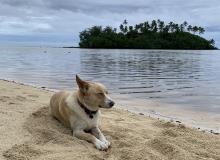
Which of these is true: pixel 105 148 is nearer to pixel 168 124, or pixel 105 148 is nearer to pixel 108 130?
pixel 108 130

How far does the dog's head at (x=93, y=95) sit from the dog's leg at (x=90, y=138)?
520 millimetres

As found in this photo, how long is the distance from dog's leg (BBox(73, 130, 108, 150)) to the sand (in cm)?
11

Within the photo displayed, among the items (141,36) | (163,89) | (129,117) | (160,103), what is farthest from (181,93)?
(141,36)

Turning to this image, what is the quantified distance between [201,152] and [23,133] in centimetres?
312

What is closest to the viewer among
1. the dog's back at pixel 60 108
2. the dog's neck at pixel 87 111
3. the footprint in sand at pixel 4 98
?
the dog's neck at pixel 87 111

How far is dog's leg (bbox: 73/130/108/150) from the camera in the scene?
7281 mm

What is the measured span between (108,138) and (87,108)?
0.70 m

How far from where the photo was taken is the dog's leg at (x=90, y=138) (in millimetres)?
7281

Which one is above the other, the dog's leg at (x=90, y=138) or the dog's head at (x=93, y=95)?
the dog's head at (x=93, y=95)

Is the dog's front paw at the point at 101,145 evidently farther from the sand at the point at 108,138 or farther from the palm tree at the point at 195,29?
the palm tree at the point at 195,29

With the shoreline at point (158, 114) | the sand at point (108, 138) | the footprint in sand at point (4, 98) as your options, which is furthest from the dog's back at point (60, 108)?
the shoreline at point (158, 114)

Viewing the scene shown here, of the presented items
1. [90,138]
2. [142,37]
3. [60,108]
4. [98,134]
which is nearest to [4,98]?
[60,108]

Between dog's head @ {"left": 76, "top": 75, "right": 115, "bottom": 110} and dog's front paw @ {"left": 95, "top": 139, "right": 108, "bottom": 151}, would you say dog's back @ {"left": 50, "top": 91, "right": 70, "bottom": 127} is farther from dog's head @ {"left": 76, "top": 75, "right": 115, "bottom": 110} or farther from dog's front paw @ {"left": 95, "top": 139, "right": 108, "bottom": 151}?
dog's front paw @ {"left": 95, "top": 139, "right": 108, "bottom": 151}

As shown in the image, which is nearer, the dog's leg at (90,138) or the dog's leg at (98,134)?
the dog's leg at (90,138)
